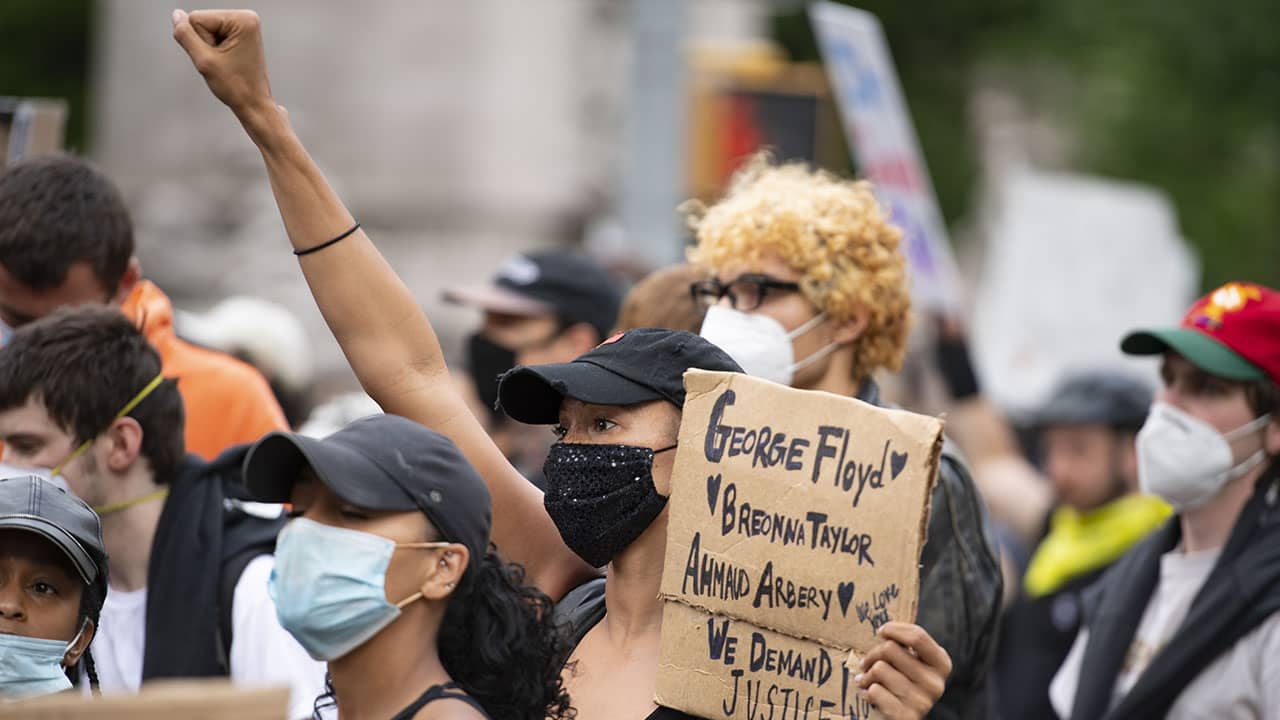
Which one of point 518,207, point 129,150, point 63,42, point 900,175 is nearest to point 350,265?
point 900,175

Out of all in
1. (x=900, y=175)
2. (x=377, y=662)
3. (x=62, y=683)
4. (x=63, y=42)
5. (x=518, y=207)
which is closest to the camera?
(x=377, y=662)

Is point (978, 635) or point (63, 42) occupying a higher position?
point (978, 635)

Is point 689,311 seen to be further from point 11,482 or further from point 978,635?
point 11,482

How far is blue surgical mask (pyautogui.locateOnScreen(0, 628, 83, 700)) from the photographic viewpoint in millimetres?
3639

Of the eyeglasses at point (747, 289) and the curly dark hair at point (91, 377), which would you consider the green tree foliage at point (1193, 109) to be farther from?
the curly dark hair at point (91, 377)

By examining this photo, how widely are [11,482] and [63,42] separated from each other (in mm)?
21876

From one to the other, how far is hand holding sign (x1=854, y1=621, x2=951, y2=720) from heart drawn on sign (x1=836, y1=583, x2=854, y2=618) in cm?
10

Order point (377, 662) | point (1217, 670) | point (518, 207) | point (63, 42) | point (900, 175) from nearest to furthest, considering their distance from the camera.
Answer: point (377, 662), point (1217, 670), point (900, 175), point (518, 207), point (63, 42)

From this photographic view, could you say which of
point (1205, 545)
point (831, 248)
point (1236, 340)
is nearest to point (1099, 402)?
point (1205, 545)

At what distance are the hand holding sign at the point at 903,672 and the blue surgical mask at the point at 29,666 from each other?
1644mm

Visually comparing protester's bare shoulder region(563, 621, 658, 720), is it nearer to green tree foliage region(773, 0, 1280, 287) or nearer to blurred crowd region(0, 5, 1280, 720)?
blurred crowd region(0, 5, 1280, 720)

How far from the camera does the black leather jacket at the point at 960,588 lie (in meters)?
4.30

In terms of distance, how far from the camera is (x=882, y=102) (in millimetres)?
8133

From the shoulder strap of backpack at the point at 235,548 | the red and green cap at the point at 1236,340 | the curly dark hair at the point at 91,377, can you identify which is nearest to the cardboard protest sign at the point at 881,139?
the red and green cap at the point at 1236,340
